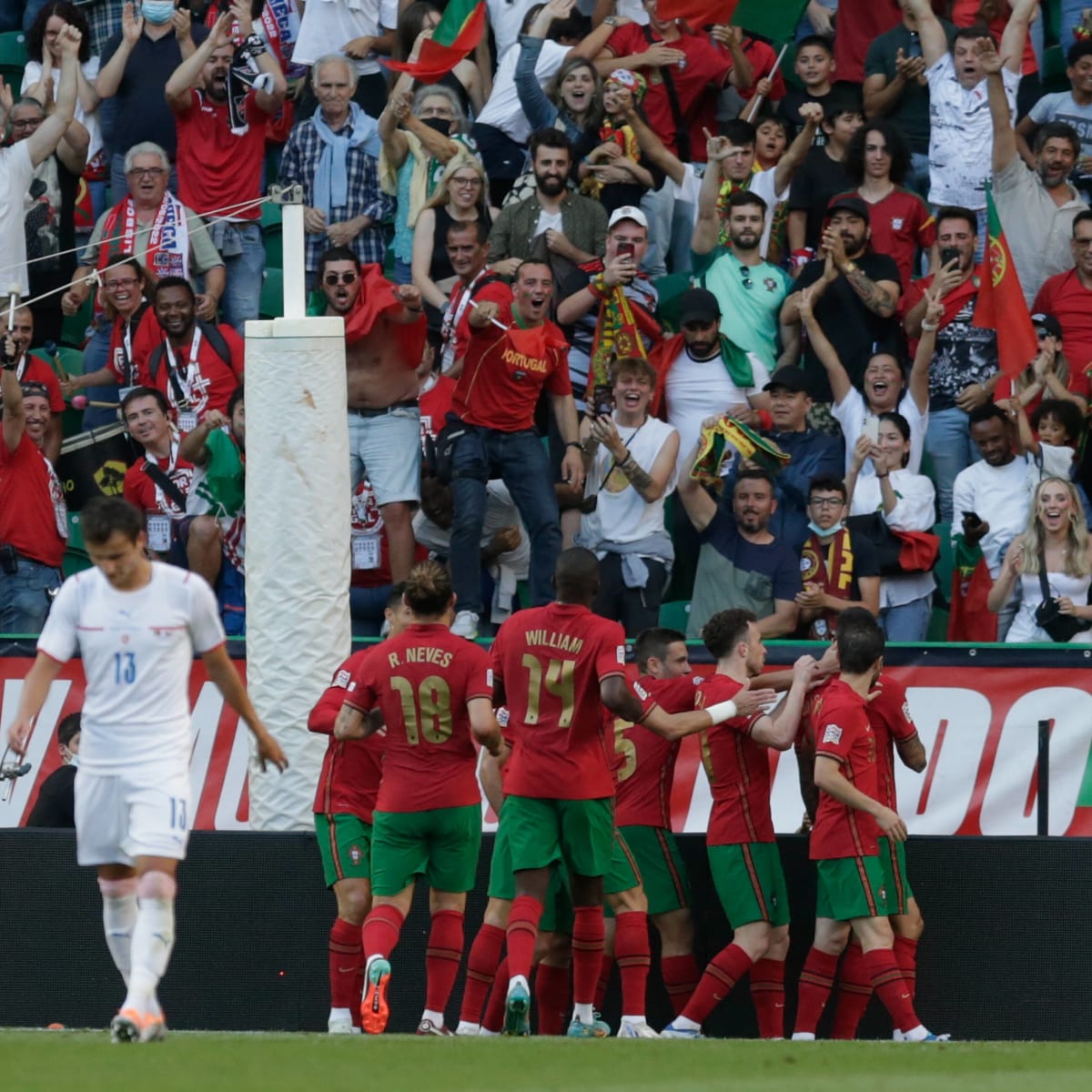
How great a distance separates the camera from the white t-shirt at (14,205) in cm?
1589

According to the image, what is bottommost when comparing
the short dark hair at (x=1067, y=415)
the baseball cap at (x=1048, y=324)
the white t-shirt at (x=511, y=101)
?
the short dark hair at (x=1067, y=415)

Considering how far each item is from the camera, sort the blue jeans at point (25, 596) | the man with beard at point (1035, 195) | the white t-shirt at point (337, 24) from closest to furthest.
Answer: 1. the blue jeans at point (25, 596)
2. the man with beard at point (1035, 195)
3. the white t-shirt at point (337, 24)

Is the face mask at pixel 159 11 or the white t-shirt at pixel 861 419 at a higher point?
the face mask at pixel 159 11

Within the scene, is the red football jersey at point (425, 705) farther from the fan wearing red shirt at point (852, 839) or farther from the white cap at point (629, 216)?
the white cap at point (629, 216)

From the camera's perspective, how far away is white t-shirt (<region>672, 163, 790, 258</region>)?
1534 centimetres

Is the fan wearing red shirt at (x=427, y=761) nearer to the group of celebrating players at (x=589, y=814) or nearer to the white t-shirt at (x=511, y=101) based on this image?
the group of celebrating players at (x=589, y=814)

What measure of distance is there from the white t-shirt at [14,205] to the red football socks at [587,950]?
317 inches

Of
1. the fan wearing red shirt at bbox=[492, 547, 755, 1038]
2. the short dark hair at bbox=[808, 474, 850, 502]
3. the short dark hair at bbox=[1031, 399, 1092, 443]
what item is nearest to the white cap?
the short dark hair at bbox=[808, 474, 850, 502]

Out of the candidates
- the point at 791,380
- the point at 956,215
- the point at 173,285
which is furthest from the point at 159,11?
the point at 956,215

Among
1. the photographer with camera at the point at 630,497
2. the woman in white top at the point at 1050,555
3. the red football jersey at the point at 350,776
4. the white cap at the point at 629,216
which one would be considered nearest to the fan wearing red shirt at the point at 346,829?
the red football jersey at the point at 350,776

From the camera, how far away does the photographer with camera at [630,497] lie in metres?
13.3

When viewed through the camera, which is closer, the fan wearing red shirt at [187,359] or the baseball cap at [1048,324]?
the baseball cap at [1048,324]

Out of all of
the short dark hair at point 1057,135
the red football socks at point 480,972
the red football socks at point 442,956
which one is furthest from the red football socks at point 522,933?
the short dark hair at point 1057,135

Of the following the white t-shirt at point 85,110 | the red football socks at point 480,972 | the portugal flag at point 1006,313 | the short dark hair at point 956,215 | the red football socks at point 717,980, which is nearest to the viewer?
the red football socks at point 480,972
